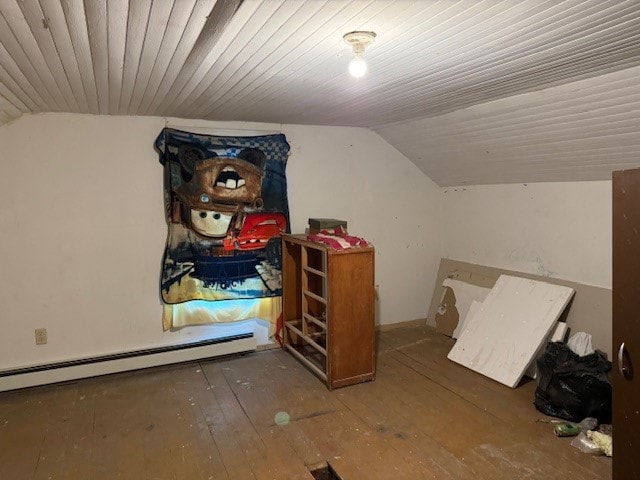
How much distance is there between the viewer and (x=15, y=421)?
262cm

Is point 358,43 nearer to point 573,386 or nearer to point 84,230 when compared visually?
point 573,386

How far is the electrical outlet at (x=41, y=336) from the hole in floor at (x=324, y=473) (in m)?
2.18

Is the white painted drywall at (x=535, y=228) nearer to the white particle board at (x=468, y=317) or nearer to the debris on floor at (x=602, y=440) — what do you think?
the white particle board at (x=468, y=317)

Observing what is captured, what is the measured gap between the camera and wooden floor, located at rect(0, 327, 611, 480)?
215cm

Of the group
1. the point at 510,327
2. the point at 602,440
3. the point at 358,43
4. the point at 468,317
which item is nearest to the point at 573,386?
the point at 602,440

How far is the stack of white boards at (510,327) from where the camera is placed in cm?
310

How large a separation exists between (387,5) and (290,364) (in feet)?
8.89

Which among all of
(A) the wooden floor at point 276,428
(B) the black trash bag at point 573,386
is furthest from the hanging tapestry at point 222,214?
(B) the black trash bag at point 573,386

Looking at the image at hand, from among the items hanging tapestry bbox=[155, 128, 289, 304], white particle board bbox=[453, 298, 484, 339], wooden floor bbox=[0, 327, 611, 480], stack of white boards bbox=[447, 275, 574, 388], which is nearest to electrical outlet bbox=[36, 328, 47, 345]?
wooden floor bbox=[0, 327, 611, 480]

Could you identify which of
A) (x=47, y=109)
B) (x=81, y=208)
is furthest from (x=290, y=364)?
(x=47, y=109)

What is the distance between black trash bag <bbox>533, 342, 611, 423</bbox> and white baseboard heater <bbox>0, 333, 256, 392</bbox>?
2158 millimetres

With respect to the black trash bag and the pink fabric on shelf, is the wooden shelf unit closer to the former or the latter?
the pink fabric on shelf

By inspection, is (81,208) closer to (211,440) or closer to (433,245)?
(211,440)

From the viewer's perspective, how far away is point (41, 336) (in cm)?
309
